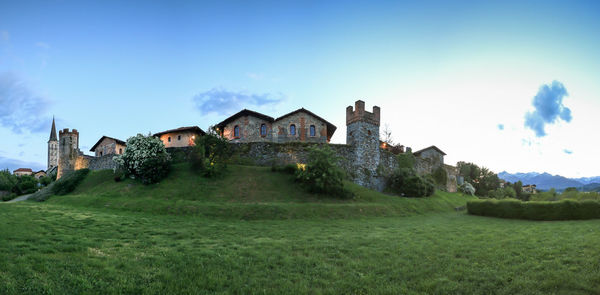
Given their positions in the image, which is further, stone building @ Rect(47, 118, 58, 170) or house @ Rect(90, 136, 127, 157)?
stone building @ Rect(47, 118, 58, 170)

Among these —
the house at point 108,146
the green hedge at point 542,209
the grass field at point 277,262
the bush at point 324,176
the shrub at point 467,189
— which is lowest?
the shrub at point 467,189

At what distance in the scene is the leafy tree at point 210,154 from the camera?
98.5 ft

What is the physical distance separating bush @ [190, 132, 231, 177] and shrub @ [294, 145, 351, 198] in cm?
940

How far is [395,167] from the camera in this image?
4084 cm

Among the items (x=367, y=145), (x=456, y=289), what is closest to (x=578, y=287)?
(x=456, y=289)

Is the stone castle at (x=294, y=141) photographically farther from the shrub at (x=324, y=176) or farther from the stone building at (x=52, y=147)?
the stone building at (x=52, y=147)

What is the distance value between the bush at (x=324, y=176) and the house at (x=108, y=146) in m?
45.7

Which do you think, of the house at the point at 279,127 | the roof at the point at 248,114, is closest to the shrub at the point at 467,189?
the house at the point at 279,127

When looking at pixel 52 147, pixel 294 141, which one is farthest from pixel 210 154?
pixel 52 147

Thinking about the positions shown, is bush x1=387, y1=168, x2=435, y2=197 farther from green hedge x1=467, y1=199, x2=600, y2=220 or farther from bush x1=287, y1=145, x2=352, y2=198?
bush x1=287, y1=145, x2=352, y2=198

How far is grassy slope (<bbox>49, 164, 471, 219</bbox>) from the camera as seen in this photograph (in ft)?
70.4

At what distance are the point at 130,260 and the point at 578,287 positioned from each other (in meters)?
11.0

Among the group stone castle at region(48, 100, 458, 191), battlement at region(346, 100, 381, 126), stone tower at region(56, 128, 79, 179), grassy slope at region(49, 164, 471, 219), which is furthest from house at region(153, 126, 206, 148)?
battlement at region(346, 100, 381, 126)

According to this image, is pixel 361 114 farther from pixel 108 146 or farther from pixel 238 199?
pixel 108 146
